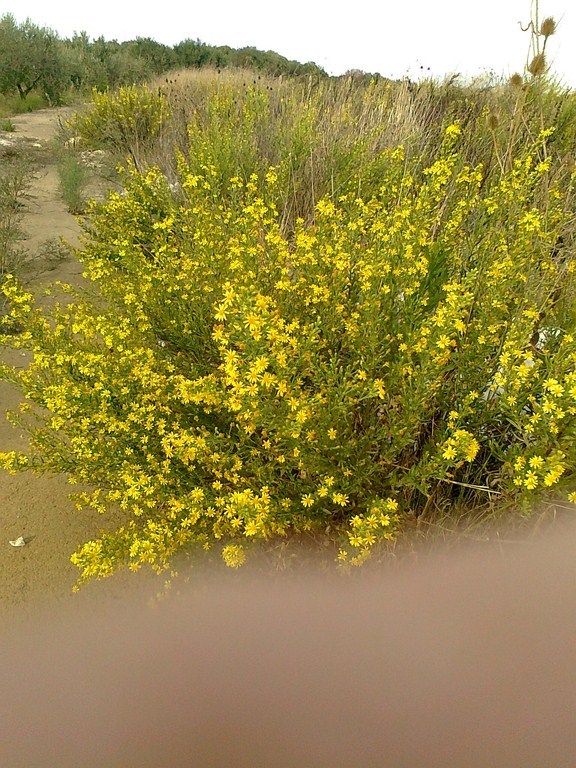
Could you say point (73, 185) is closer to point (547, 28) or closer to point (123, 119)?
A: point (123, 119)

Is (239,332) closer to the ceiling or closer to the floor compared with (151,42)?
closer to the floor

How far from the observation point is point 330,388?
1790 mm

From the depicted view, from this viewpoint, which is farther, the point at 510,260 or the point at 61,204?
the point at 61,204

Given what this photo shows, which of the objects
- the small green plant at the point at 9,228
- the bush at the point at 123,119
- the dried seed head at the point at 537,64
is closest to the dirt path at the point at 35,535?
the small green plant at the point at 9,228

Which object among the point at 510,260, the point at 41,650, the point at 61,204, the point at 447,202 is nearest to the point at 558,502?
the point at 510,260

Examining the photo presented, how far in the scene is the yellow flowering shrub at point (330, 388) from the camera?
171 centimetres

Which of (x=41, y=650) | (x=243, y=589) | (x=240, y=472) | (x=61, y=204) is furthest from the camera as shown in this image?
(x=61, y=204)

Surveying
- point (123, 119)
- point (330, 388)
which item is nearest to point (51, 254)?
point (123, 119)

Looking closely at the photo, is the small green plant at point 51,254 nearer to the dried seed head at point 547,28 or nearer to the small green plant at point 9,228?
the small green plant at point 9,228

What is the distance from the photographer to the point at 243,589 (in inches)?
55.7

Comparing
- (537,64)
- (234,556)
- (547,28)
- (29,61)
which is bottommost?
(234,556)

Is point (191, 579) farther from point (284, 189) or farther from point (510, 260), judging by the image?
point (284, 189)

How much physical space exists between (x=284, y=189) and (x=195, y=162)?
83 centimetres

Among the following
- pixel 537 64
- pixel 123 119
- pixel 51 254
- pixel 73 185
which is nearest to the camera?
pixel 537 64
